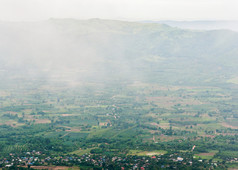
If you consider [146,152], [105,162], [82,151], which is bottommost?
[146,152]

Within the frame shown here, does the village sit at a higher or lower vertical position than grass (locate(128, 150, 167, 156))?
higher

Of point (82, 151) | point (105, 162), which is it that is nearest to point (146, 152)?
point (105, 162)

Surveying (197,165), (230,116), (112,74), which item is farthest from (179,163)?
(112,74)

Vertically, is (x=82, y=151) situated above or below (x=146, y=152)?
above

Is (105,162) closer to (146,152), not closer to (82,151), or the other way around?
(82,151)

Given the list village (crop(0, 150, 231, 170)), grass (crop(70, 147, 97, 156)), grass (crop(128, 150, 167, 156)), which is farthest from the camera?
grass (crop(70, 147, 97, 156))

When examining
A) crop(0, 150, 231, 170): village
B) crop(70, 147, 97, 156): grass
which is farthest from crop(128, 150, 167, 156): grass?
crop(70, 147, 97, 156): grass

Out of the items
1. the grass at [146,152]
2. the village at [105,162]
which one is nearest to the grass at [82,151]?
the village at [105,162]

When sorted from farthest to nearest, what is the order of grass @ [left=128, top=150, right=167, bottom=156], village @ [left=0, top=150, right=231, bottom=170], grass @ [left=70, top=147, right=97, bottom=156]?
grass @ [left=70, top=147, right=97, bottom=156], grass @ [left=128, top=150, right=167, bottom=156], village @ [left=0, top=150, right=231, bottom=170]

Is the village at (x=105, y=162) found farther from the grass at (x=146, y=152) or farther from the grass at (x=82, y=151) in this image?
the grass at (x=146, y=152)

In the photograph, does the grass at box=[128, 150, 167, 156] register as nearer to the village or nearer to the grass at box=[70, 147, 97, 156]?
the village

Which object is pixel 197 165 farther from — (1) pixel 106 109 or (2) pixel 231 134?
(1) pixel 106 109
